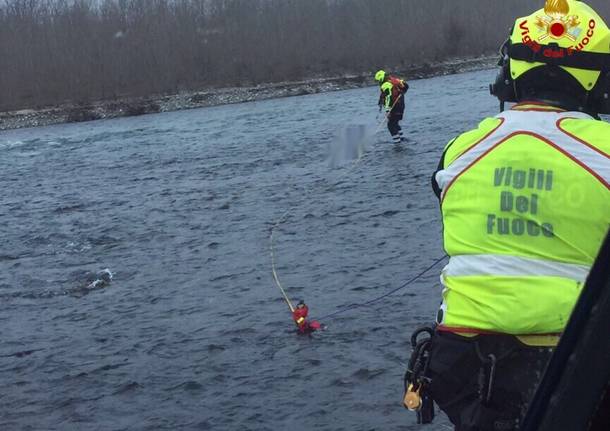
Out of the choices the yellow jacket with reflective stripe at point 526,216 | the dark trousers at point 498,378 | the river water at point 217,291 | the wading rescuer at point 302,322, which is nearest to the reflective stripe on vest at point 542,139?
the yellow jacket with reflective stripe at point 526,216

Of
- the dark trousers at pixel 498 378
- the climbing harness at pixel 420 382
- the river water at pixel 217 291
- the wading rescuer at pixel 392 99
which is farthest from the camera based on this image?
the wading rescuer at pixel 392 99

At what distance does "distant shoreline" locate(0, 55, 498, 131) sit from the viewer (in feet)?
181

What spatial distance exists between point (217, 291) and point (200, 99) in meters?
50.6

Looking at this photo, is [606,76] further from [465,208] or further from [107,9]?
[107,9]

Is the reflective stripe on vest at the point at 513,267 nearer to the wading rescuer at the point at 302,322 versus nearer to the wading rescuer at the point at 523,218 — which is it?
the wading rescuer at the point at 523,218

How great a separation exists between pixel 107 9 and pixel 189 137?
60.6m

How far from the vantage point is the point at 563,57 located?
2457 mm

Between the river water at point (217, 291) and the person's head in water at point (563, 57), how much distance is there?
3789mm

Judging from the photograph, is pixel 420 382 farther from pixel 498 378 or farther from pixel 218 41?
pixel 218 41

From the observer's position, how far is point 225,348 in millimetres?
8117

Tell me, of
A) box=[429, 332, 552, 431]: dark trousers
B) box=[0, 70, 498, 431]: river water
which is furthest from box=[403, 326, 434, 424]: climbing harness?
box=[0, 70, 498, 431]: river water

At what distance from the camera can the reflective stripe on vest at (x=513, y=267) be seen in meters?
2.29

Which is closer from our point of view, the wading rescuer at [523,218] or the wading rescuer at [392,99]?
the wading rescuer at [523,218]

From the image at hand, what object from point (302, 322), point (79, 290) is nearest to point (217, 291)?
point (79, 290)
